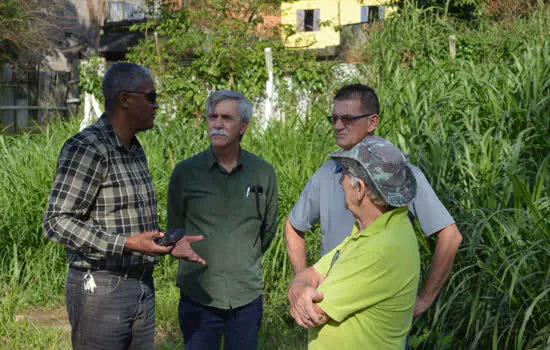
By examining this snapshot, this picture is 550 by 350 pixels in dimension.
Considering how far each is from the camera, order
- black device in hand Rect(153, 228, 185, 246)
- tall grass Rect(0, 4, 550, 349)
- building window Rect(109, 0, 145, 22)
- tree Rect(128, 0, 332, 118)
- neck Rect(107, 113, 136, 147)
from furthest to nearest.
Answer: building window Rect(109, 0, 145, 22) < tree Rect(128, 0, 332, 118) < tall grass Rect(0, 4, 550, 349) < neck Rect(107, 113, 136, 147) < black device in hand Rect(153, 228, 185, 246)

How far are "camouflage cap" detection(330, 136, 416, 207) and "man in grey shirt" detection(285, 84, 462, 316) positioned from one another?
71 centimetres

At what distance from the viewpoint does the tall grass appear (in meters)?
3.64

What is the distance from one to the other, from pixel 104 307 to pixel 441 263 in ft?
5.10

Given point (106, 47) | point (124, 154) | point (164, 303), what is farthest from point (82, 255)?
point (106, 47)

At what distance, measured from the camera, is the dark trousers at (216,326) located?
10.9 feet

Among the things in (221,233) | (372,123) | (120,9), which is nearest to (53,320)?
(221,233)

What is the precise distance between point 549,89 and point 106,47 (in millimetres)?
14826

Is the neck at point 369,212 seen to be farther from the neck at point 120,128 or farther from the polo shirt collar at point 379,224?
the neck at point 120,128

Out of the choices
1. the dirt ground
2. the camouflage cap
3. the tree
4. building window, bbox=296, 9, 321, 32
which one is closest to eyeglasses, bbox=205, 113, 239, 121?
the camouflage cap

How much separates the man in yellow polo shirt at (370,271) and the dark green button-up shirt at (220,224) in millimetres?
1308

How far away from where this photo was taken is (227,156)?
3.47m

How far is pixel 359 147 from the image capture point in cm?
206

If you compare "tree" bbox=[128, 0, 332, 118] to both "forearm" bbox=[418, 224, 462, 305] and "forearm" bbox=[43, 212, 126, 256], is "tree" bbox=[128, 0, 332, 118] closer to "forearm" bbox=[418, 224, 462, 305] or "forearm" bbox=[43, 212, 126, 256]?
"forearm" bbox=[418, 224, 462, 305]

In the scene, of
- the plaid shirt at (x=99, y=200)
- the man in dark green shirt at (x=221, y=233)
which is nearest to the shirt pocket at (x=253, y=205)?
the man in dark green shirt at (x=221, y=233)
